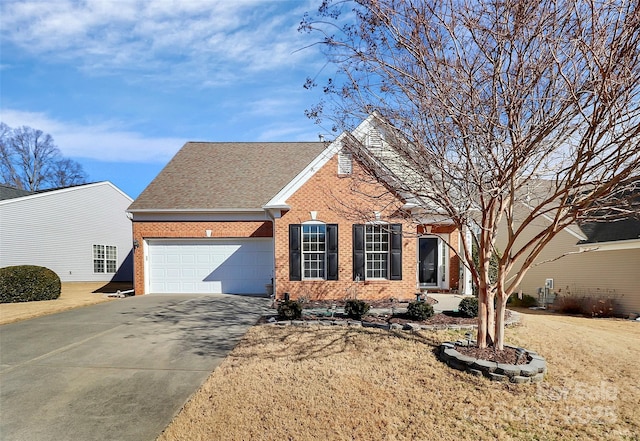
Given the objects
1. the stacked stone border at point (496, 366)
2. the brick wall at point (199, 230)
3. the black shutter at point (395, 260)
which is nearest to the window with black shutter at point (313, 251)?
the black shutter at point (395, 260)

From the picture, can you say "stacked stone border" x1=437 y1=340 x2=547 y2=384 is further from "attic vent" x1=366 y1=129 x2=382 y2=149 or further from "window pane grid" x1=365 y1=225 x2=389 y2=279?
"window pane grid" x1=365 y1=225 x2=389 y2=279

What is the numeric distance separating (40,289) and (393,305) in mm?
12558

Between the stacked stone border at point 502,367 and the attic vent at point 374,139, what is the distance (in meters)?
4.07

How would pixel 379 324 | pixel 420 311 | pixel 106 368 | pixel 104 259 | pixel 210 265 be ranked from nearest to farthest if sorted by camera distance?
pixel 106 368
pixel 379 324
pixel 420 311
pixel 210 265
pixel 104 259

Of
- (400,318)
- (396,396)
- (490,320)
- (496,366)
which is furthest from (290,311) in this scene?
(496,366)

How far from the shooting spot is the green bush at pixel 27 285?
13.3m

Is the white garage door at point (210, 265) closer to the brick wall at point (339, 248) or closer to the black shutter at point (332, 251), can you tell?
the brick wall at point (339, 248)

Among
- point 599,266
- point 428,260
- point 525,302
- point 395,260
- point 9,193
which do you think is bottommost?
point 525,302

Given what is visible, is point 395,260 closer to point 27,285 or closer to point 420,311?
point 420,311

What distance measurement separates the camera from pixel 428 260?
1504cm

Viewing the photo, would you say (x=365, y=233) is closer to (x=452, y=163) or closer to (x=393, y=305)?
(x=393, y=305)

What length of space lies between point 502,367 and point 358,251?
638cm

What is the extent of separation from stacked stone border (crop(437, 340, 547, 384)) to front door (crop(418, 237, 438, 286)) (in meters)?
8.41

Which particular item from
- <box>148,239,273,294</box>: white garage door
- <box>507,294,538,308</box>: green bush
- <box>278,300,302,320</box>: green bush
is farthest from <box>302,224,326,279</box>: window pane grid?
<box>507,294,538,308</box>: green bush
